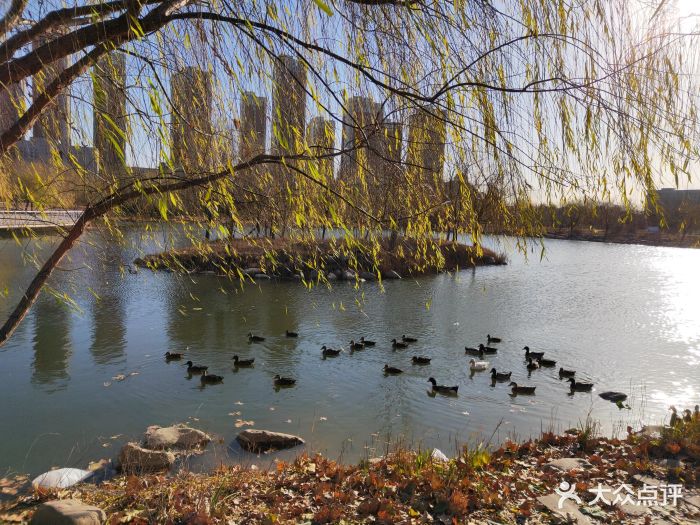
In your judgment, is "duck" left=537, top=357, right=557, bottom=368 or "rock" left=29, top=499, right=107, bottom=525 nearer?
"rock" left=29, top=499, right=107, bottom=525

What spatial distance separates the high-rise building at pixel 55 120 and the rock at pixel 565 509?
322 centimetres

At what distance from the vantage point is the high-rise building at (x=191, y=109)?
82.9 inches

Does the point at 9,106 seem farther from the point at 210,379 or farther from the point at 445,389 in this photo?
the point at 445,389

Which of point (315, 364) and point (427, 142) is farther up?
point (427, 142)

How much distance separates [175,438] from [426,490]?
2704 mm

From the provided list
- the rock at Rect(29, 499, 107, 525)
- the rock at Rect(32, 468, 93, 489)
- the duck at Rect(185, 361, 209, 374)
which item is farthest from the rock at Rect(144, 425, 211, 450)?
the duck at Rect(185, 361, 209, 374)

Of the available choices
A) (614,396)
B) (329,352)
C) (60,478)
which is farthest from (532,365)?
(60,478)

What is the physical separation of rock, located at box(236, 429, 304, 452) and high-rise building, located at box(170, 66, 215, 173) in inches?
133

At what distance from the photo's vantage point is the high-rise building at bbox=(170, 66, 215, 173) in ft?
6.91

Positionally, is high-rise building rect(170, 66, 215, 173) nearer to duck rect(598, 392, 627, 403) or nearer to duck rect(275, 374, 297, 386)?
duck rect(275, 374, 297, 386)

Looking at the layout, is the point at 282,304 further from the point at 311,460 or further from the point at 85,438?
the point at 311,460

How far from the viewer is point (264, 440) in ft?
16.2

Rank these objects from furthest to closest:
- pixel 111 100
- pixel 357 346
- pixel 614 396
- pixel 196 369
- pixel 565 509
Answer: pixel 357 346, pixel 196 369, pixel 614 396, pixel 565 509, pixel 111 100

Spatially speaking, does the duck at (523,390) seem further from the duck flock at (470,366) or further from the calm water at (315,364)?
the calm water at (315,364)
